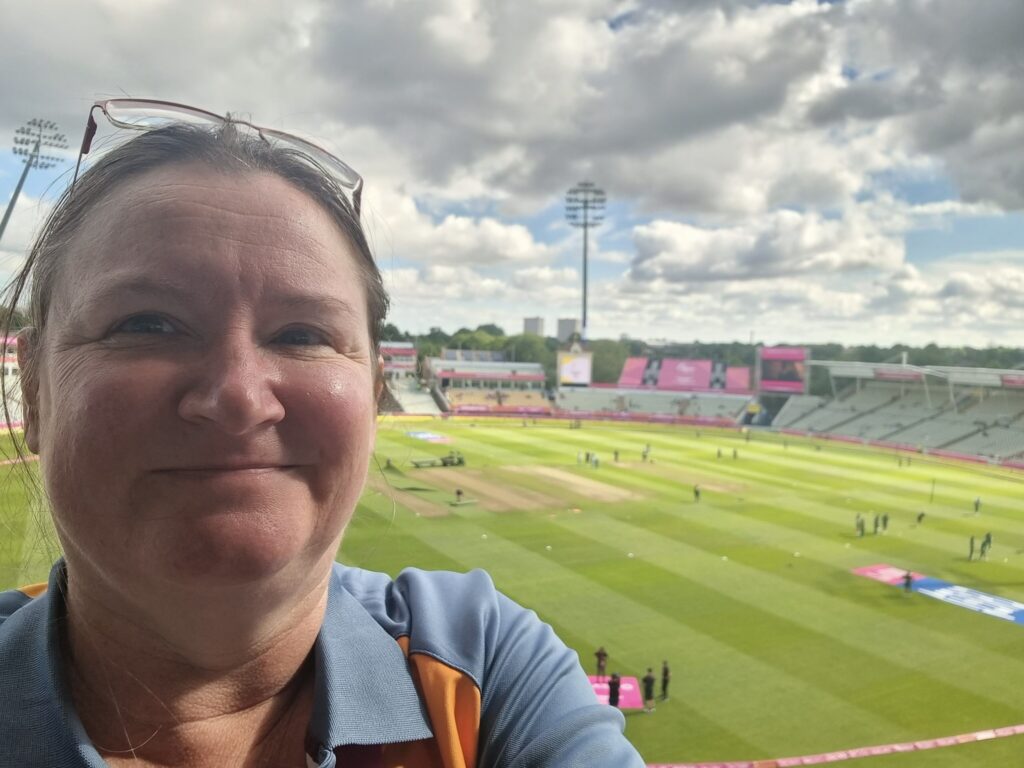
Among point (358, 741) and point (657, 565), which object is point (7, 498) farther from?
point (657, 565)

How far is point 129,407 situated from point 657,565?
1966cm

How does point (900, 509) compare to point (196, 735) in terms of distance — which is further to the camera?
point (900, 509)

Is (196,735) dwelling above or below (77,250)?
below

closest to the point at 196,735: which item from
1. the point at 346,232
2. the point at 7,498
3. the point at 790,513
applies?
the point at 346,232

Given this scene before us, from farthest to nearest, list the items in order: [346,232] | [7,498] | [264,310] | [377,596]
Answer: [7,498] < [377,596] < [346,232] < [264,310]

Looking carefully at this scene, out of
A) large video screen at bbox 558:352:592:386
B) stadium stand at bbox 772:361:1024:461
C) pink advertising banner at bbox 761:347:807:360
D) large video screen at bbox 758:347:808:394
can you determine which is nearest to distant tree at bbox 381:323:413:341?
stadium stand at bbox 772:361:1024:461

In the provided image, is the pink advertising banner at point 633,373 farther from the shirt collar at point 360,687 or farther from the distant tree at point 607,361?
the shirt collar at point 360,687

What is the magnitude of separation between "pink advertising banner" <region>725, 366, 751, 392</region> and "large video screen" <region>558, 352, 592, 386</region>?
15.0 m

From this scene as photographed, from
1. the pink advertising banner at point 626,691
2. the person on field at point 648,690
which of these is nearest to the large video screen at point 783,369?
the pink advertising banner at point 626,691

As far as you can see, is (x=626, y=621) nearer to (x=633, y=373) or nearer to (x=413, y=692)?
(x=413, y=692)

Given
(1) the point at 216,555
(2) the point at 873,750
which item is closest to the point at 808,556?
(2) the point at 873,750

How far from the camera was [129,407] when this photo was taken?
47.2 inches

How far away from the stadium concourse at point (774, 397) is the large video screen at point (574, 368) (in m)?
A: 0.11

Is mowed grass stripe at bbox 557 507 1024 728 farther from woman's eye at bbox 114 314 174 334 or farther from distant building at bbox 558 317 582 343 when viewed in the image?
distant building at bbox 558 317 582 343
